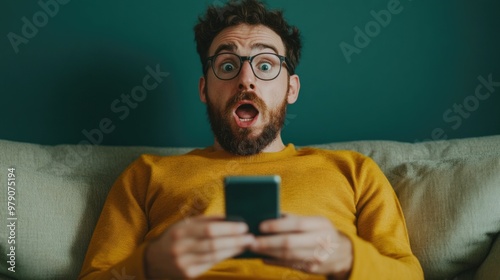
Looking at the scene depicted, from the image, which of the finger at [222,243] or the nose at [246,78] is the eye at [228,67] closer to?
the nose at [246,78]

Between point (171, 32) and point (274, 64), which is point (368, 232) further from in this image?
point (171, 32)

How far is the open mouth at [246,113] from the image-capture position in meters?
1.65

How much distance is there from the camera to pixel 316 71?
81.7 inches

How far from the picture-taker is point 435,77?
6.84 feet

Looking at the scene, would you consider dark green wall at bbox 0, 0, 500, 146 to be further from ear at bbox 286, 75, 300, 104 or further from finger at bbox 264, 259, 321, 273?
finger at bbox 264, 259, 321, 273

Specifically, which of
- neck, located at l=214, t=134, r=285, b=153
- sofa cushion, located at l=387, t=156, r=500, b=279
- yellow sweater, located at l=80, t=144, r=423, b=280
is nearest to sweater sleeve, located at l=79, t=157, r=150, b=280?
yellow sweater, located at l=80, t=144, r=423, b=280

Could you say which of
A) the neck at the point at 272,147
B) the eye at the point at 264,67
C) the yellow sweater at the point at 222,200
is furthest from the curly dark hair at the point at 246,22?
the yellow sweater at the point at 222,200

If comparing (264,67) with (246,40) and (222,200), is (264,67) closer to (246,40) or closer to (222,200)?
(246,40)

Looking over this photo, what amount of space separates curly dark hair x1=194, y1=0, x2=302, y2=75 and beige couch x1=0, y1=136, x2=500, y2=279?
1.77ft

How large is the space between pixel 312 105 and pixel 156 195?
2.55 ft

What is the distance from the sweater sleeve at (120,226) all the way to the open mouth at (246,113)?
319mm

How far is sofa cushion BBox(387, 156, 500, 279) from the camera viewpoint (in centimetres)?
148

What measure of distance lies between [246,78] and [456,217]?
708mm

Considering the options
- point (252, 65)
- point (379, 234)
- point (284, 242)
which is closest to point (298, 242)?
point (284, 242)
